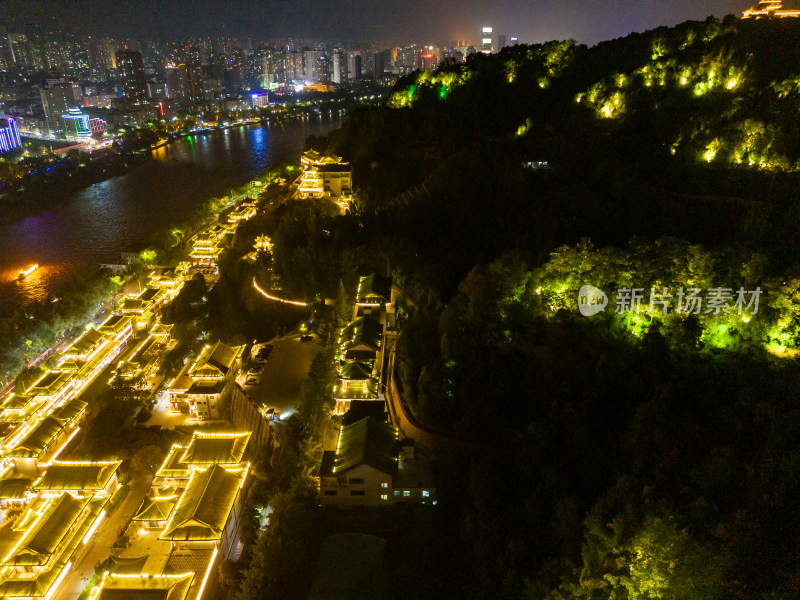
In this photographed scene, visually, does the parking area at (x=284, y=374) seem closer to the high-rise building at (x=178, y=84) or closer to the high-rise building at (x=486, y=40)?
the high-rise building at (x=486, y=40)

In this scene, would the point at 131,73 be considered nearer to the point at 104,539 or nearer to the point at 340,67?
the point at 340,67

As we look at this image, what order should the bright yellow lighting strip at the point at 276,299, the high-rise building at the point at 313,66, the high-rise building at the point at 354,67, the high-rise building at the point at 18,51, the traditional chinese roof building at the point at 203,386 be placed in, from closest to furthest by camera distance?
the traditional chinese roof building at the point at 203,386
the bright yellow lighting strip at the point at 276,299
the high-rise building at the point at 18,51
the high-rise building at the point at 354,67
the high-rise building at the point at 313,66

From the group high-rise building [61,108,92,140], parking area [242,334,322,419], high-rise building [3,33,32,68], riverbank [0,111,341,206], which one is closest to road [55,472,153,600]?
parking area [242,334,322,419]

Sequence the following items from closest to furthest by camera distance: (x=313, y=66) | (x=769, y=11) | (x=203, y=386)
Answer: (x=203, y=386) → (x=769, y=11) → (x=313, y=66)

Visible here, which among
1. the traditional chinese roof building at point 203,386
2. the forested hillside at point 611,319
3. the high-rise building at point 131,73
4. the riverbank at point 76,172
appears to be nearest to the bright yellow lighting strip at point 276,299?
the forested hillside at point 611,319

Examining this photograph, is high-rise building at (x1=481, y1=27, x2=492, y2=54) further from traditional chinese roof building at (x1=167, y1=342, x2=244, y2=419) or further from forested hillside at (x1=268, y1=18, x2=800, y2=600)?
traditional chinese roof building at (x1=167, y1=342, x2=244, y2=419)

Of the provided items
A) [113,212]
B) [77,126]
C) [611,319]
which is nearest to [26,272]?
[113,212]
